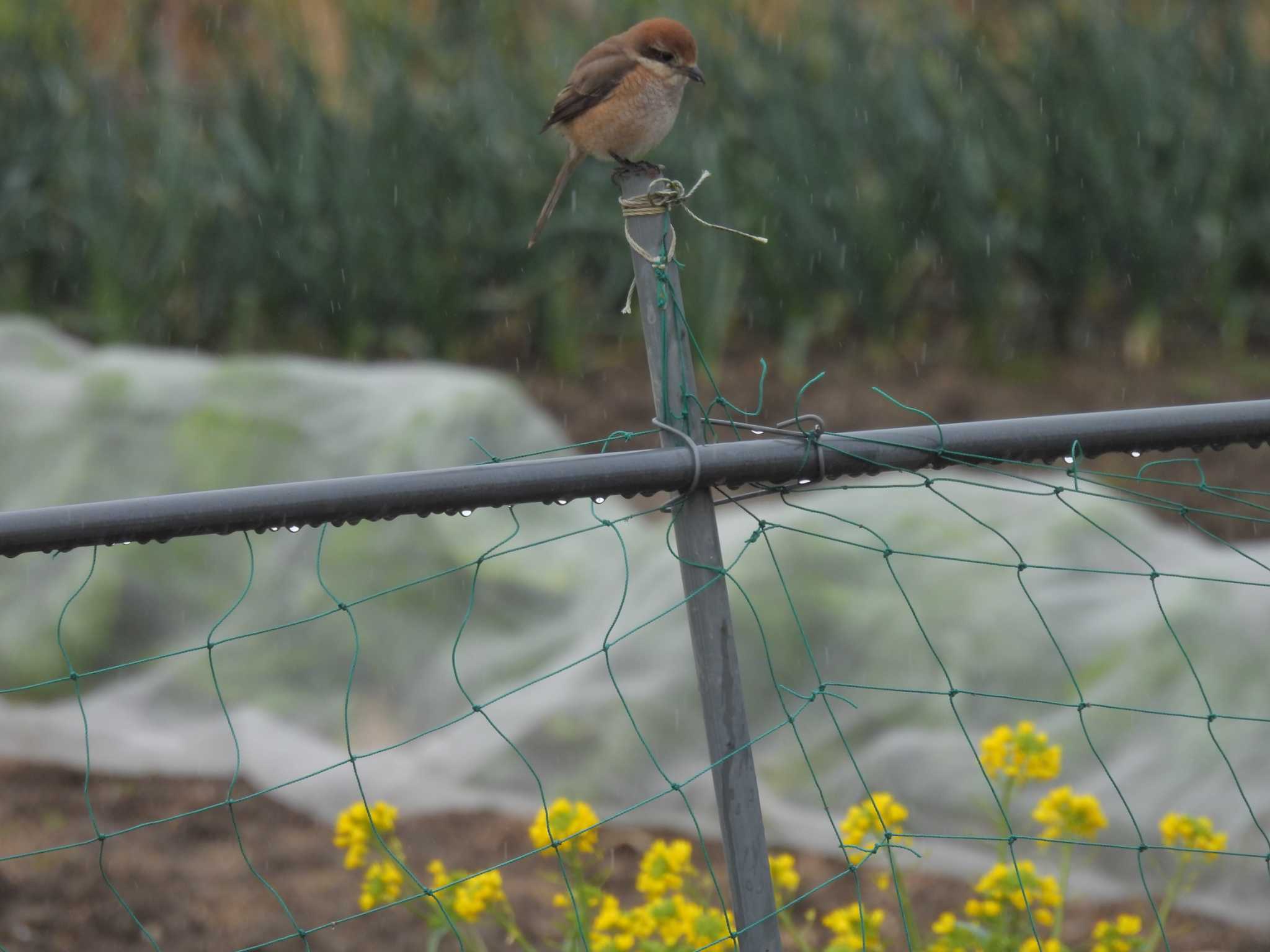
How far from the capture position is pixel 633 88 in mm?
2535

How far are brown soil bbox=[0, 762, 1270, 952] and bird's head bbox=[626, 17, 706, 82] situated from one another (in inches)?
57.9

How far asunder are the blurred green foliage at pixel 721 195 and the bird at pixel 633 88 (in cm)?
260

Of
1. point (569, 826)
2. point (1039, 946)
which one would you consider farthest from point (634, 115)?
point (1039, 946)

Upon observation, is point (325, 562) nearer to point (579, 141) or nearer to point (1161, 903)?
point (579, 141)

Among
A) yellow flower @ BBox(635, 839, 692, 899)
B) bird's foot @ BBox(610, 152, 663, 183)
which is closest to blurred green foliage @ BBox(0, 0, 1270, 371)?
bird's foot @ BBox(610, 152, 663, 183)

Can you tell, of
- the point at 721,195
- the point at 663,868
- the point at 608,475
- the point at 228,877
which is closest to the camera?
the point at 608,475

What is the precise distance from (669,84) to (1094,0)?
3.95 m

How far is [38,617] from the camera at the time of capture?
3529 mm

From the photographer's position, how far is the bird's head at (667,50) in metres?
2.53

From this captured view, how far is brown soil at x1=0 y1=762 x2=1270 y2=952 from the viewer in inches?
102

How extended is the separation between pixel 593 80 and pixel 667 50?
149 millimetres

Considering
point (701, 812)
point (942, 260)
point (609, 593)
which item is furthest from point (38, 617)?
point (942, 260)

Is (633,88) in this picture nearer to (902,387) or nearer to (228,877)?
→ (228,877)

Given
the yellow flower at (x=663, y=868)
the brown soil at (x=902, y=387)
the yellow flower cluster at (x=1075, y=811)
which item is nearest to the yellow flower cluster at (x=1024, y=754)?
the yellow flower cluster at (x=1075, y=811)
